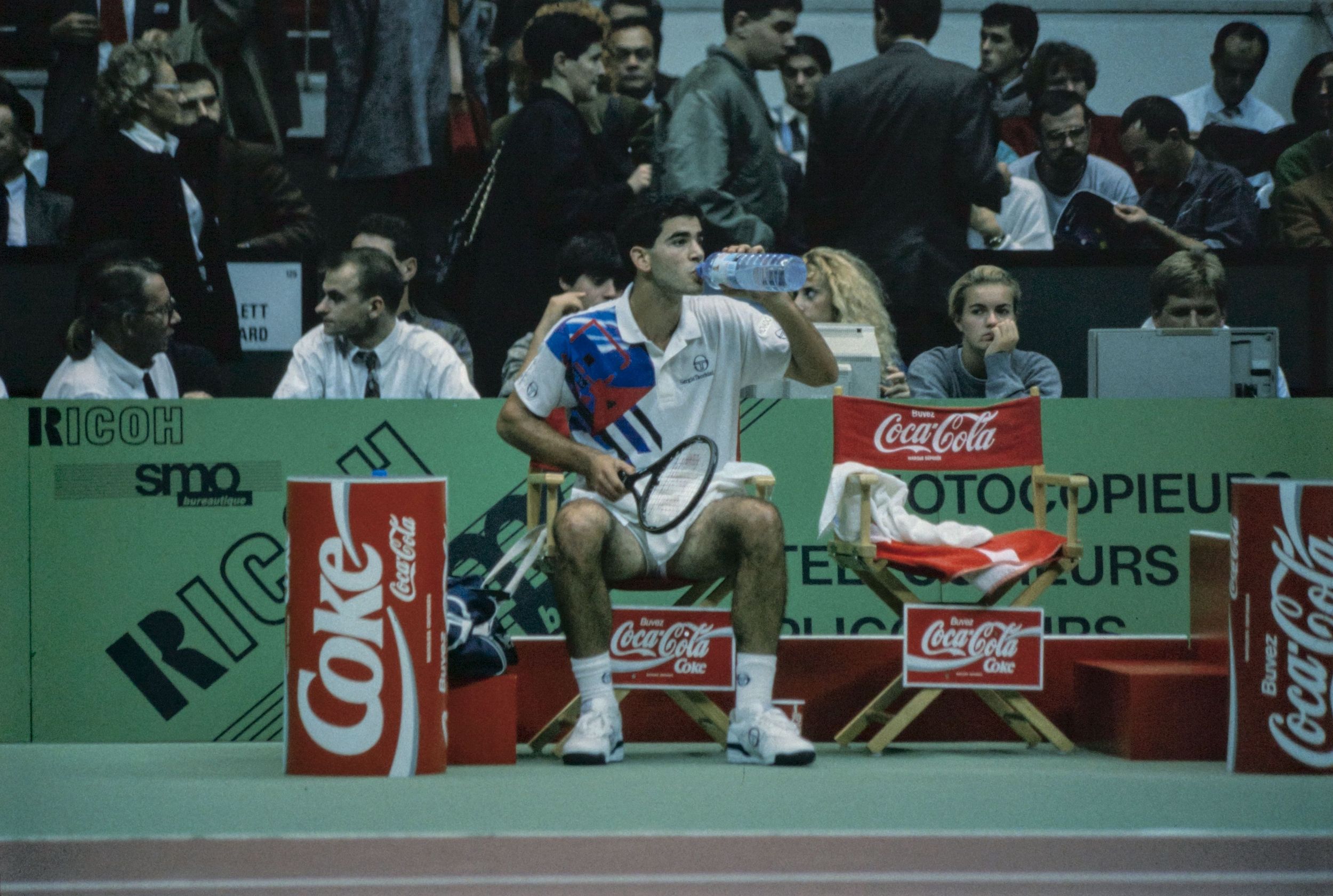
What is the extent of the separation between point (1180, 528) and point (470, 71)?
10.7 feet

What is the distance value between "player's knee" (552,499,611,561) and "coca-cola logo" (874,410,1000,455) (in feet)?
2.93

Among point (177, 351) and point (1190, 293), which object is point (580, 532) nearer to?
point (177, 351)

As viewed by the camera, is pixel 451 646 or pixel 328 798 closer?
pixel 328 798

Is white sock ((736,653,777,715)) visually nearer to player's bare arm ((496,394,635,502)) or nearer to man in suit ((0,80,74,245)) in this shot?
player's bare arm ((496,394,635,502))

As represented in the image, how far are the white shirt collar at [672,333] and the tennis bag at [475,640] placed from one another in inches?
31.5

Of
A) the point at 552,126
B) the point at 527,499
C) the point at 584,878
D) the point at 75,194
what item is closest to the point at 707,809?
the point at 584,878

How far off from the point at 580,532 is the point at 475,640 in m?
0.41

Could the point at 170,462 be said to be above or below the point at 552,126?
below

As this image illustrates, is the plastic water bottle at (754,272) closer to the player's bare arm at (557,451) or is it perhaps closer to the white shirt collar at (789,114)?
the player's bare arm at (557,451)

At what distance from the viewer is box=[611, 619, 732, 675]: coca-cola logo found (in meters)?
4.28

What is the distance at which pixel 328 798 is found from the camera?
11.4ft

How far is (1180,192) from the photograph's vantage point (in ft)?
21.1

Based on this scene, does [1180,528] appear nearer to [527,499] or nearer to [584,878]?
[527,499]

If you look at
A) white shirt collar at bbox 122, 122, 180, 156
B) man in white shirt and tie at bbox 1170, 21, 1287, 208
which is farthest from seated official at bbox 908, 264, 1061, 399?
white shirt collar at bbox 122, 122, 180, 156
